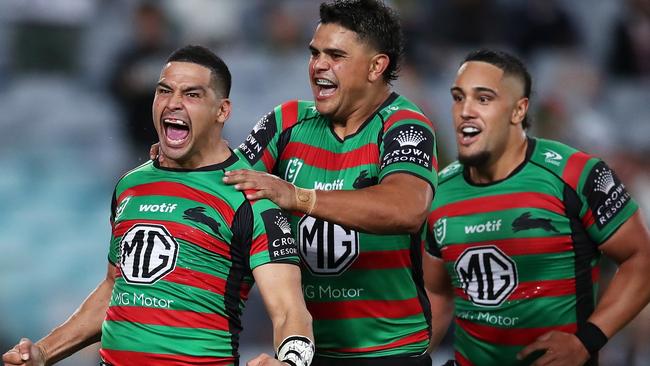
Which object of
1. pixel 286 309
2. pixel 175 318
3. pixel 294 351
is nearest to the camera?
pixel 294 351

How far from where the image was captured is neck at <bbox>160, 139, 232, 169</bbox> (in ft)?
14.6

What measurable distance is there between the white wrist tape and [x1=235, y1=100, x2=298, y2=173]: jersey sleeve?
1.18 meters

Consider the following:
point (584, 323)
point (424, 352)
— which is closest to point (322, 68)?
point (424, 352)

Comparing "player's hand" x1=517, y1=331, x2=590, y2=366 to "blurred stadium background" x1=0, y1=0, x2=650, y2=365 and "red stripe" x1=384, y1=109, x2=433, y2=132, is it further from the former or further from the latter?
"blurred stadium background" x1=0, y1=0, x2=650, y2=365

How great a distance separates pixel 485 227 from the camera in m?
5.60

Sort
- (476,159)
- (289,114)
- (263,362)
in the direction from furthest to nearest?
(476,159)
(289,114)
(263,362)

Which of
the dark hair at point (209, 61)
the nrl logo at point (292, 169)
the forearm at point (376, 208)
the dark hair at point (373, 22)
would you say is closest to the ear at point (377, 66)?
the dark hair at point (373, 22)

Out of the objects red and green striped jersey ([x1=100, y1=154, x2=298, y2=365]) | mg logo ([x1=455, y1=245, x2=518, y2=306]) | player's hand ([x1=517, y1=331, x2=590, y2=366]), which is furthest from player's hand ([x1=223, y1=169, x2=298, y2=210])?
player's hand ([x1=517, y1=331, x2=590, y2=366])

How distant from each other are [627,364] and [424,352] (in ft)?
13.9

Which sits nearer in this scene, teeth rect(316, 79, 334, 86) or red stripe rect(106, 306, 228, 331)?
red stripe rect(106, 306, 228, 331)

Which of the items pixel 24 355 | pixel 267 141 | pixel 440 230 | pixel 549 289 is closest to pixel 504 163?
pixel 440 230

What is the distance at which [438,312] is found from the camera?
19.5ft

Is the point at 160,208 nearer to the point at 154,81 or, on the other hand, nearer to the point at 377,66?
the point at 377,66

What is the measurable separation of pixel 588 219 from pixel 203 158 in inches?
82.6
